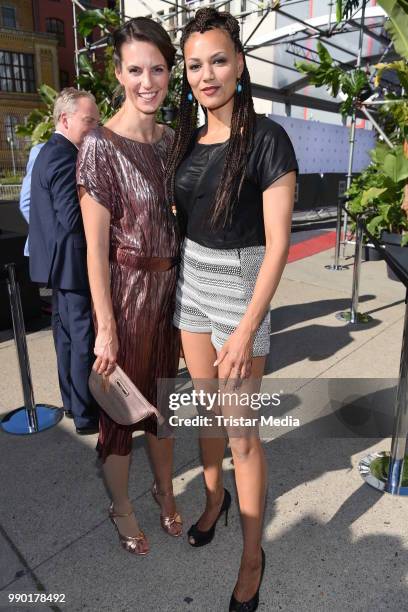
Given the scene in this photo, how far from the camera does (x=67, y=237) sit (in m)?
2.73

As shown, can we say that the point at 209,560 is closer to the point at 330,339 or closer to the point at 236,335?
the point at 236,335

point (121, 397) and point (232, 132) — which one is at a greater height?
point (232, 132)

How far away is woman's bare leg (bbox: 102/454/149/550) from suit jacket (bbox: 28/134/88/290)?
44.8 inches

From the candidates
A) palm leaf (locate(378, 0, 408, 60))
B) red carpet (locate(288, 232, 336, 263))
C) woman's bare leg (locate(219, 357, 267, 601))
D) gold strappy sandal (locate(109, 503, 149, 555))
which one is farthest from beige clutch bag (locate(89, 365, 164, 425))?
red carpet (locate(288, 232, 336, 263))

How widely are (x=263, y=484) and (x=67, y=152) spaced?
6.55 ft

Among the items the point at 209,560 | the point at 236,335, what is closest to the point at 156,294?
the point at 236,335

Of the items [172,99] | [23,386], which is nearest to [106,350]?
[23,386]

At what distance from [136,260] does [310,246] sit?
7.96 meters

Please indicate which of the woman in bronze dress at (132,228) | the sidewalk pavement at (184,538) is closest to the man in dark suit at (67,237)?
the sidewalk pavement at (184,538)

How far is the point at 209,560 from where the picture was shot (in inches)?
81.6

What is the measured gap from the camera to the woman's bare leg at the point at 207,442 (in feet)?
6.01

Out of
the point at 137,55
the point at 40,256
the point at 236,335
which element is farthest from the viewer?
the point at 40,256

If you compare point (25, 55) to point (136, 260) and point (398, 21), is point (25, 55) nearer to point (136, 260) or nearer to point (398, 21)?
point (398, 21)

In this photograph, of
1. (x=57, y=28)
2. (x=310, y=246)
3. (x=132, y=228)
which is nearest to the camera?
(x=132, y=228)
